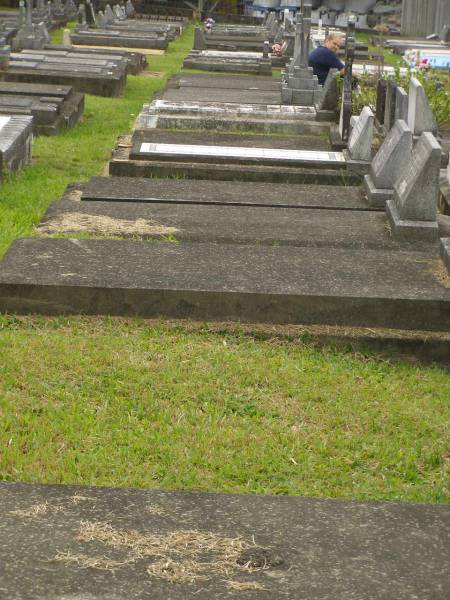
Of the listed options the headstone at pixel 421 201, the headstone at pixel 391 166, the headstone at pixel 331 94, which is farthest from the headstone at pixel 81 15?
the headstone at pixel 421 201

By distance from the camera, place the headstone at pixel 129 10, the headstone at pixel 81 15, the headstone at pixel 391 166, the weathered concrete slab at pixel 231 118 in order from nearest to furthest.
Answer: the headstone at pixel 391 166
the weathered concrete slab at pixel 231 118
the headstone at pixel 81 15
the headstone at pixel 129 10

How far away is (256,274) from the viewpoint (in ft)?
20.2

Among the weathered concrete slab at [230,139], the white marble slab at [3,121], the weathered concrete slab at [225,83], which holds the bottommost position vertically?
the weathered concrete slab at [225,83]

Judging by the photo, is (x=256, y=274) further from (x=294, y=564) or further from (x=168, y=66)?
(x=168, y=66)

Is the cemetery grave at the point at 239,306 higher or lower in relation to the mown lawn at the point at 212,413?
higher

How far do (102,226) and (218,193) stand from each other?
1462 millimetres

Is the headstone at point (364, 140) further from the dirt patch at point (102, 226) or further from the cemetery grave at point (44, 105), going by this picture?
the cemetery grave at point (44, 105)

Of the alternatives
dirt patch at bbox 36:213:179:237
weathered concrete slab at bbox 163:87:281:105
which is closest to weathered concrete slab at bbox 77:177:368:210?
dirt patch at bbox 36:213:179:237

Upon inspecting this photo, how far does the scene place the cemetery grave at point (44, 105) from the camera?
12000 mm

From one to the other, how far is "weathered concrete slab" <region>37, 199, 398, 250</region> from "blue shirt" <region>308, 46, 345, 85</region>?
23.0 feet

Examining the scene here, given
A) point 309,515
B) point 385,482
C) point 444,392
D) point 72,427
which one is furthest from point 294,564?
point 444,392

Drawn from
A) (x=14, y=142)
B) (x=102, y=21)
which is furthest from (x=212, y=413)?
(x=102, y=21)

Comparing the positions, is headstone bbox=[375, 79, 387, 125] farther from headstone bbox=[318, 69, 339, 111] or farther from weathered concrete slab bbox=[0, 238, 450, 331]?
weathered concrete slab bbox=[0, 238, 450, 331]

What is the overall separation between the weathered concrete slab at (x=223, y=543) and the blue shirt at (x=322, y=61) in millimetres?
11765
